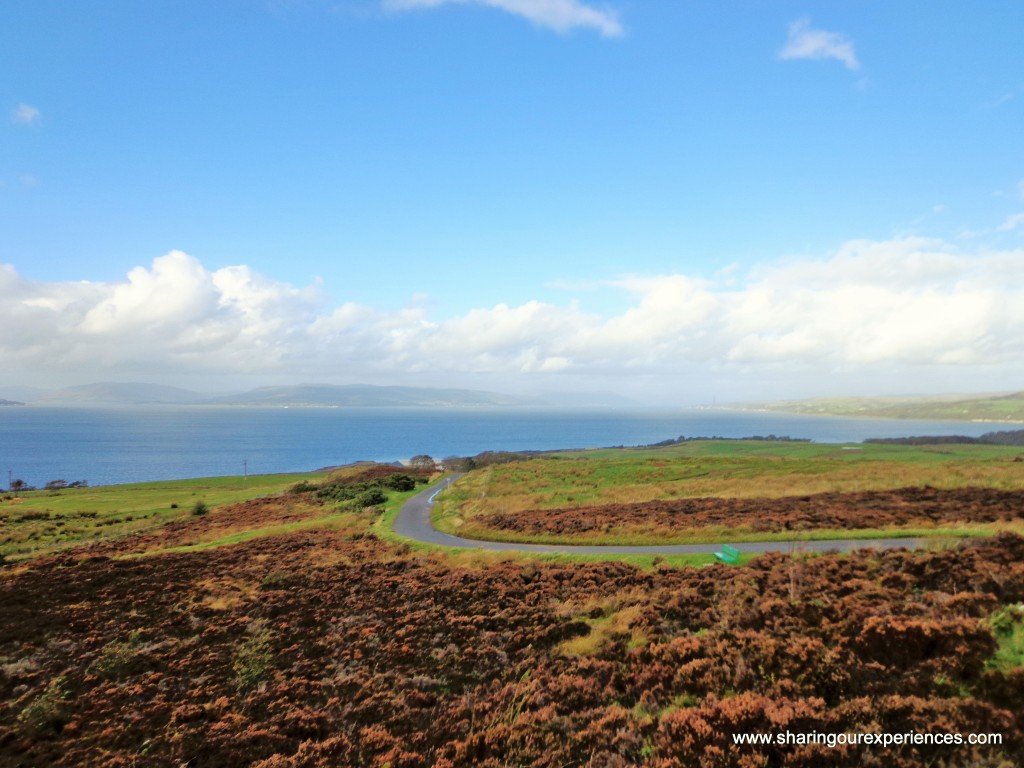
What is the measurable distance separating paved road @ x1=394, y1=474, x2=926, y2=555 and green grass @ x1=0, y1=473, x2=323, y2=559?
28.2m

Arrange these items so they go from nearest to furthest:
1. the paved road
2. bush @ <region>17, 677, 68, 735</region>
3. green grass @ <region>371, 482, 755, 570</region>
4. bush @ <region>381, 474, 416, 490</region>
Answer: bush @ <region>17, 677, 68, 735</region> → the paved road → green grass @ <region>371, 482, 755, 570</region> → bush @ <region>381, 474, 416, 490</region>

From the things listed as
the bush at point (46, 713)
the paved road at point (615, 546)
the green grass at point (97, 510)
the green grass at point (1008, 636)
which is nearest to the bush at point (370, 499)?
the paved road at point (615, 546)

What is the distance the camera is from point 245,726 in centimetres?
1123

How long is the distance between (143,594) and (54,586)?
561 centimetres

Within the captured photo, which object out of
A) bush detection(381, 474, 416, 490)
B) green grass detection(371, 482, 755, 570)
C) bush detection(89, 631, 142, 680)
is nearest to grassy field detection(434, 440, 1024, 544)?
green grass detection(371, 482, 755, 570)

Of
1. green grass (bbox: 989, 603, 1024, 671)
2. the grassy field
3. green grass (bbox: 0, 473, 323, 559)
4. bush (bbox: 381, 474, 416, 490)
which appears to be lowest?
green grass (bbox: 0, 473, 323, 559)

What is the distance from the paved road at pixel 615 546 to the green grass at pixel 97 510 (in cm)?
2818

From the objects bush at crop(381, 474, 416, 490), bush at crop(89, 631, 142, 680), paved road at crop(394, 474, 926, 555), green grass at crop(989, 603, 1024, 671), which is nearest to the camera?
green grass at crop(989, 603, 1024, 671)

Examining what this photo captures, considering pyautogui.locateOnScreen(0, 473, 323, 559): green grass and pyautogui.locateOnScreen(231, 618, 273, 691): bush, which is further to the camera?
pyautogui.locateOnScreen(0, 473, 323, 559): green grass

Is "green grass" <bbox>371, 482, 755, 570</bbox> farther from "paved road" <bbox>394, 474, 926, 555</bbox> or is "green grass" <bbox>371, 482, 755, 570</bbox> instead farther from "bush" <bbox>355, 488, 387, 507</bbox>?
"bush" <bbox>355, 488, 387, 507</bbox>

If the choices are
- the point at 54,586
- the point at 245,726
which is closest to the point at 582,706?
the point at 245,726

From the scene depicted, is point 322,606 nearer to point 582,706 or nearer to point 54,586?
point 582,706

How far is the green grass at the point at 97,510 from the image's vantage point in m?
46.9

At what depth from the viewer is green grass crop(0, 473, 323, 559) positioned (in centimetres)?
4688
